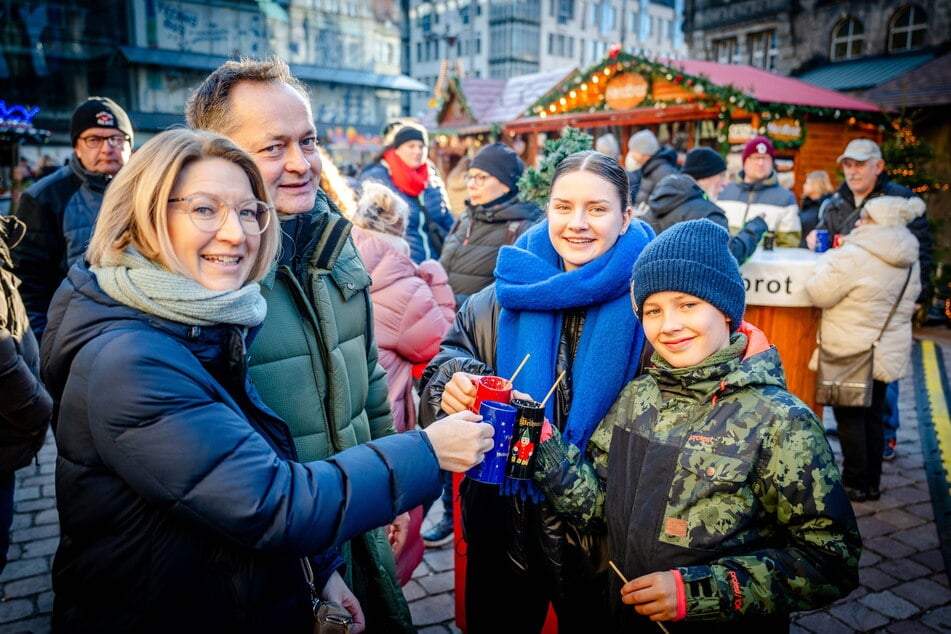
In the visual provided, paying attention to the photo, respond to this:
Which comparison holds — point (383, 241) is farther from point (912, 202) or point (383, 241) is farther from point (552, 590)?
point (912, 202)

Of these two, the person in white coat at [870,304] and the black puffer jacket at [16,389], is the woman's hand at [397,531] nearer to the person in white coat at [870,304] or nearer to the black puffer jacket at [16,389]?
the black puffer jacket at [16,389]

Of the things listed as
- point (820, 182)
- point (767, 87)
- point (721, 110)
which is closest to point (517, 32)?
point (767, 87)

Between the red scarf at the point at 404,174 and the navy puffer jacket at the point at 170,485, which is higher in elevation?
the red scarf at the point at 404,174

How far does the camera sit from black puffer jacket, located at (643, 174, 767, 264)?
14.8 ft

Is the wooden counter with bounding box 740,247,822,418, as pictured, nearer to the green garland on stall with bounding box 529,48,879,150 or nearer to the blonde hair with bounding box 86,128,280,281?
the blonde hair with bounding box 86,128,280,281

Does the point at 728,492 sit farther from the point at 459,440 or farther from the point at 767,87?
the point at 767,87

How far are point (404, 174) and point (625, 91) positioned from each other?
8710mm

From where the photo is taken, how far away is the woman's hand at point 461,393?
190cm

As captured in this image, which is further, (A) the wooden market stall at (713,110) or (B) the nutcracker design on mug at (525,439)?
(A) the wooden market stall at (713,110)

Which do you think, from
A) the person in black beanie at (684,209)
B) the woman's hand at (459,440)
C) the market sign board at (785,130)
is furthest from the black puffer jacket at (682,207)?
the market sign board at (785,130)

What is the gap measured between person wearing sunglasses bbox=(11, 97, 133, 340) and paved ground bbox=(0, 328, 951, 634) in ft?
4.41

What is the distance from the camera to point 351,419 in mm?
2088

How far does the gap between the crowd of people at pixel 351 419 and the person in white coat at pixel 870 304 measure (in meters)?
2.66

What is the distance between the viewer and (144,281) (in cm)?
135
